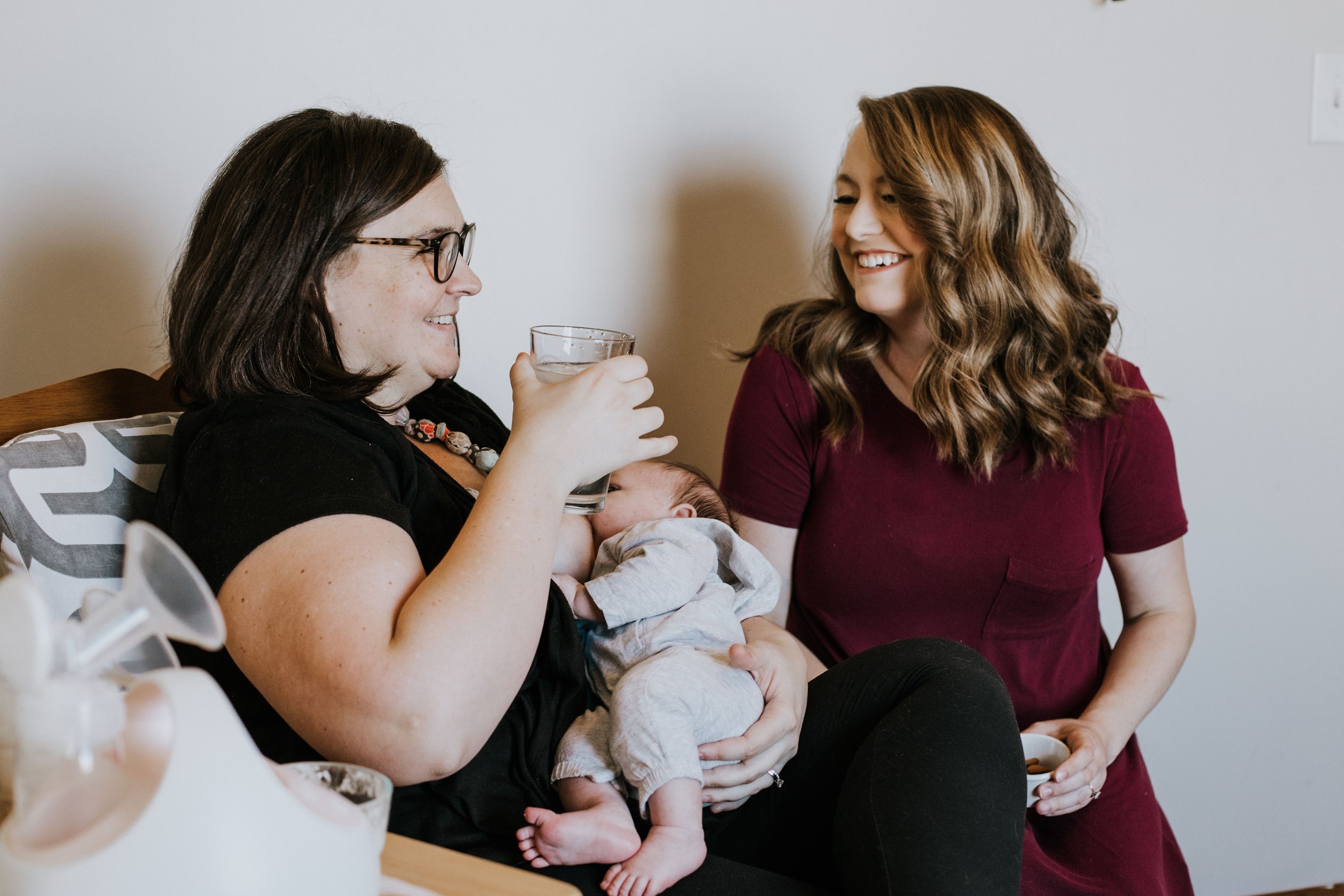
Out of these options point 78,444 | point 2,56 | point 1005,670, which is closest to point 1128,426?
point 1005,670

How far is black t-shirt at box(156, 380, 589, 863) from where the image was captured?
37.5 inches

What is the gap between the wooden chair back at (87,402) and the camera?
4.19 ft

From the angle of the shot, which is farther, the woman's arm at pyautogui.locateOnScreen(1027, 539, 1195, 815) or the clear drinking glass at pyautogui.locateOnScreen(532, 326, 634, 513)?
the woman's arm at pyautogui.locateOnScreen(1027, 539, 1195, 815)

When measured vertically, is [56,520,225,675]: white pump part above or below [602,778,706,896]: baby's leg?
above

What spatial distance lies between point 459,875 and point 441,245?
75cm

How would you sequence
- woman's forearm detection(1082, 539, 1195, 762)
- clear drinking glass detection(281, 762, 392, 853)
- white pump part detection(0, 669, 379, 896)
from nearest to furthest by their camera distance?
white pump part detection(0, 669, 379, 896) < clear drinking glass detection(281, 762, 392, 853) < woman's forearm detection(1082, 539, 1195, 762)

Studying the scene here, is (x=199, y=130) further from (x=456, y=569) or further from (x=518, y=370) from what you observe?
(x=456, y=569)

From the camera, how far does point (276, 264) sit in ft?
3.77

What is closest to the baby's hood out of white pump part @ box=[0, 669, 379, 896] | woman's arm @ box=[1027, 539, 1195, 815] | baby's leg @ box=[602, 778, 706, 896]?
baby's leg @ box=[602, 778, 706, 896]

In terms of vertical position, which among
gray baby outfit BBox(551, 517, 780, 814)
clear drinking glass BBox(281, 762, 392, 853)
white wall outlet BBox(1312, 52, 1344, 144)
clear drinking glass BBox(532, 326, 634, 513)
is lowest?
gray baby outfit BBox(551, 517, 780, 814)

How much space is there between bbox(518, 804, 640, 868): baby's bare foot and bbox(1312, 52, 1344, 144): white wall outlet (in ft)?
6.87

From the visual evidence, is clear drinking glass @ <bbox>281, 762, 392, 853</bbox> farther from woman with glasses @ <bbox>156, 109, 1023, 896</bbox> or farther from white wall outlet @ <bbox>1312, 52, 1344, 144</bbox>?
white wall outlet @ <bbox>1312, 52, 1344, 144</bbox>

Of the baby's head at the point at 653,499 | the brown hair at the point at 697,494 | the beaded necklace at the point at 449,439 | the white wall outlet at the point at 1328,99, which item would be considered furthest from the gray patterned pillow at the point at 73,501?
the white wall outlet at the point at 1328,99

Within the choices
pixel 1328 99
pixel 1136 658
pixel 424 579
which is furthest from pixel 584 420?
pixel 1328 99
